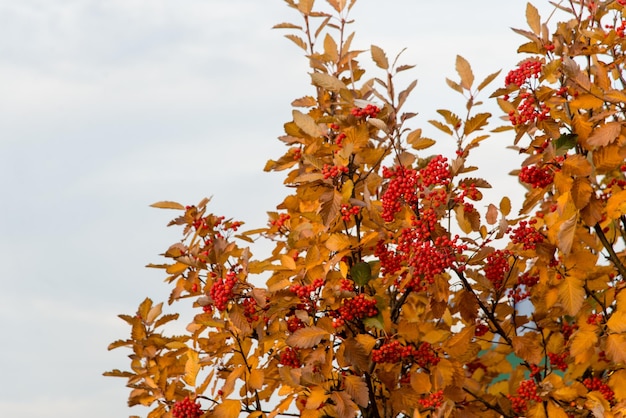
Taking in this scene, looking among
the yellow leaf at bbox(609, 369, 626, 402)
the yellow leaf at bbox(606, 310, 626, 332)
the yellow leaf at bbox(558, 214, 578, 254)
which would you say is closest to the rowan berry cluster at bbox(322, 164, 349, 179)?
the yellow leaf at bbox(558, 214, 578, 254)

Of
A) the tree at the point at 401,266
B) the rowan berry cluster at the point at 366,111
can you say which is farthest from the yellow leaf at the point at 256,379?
the rowan berry cluster at the point at 366,111

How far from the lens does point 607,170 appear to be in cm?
427

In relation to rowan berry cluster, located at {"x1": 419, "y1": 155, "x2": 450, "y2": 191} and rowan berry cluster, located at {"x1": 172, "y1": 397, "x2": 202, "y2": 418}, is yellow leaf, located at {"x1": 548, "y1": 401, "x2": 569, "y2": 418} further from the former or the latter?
rowan berry cluster, located at {"x1": 172, "y1": 397, "x2": 202, "y2": 418}

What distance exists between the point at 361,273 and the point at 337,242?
0.68 ft

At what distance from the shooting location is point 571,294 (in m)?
4.27

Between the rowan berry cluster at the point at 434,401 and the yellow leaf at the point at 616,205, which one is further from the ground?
the yellow leaf at the point at 616,205

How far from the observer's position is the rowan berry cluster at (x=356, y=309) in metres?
3.98

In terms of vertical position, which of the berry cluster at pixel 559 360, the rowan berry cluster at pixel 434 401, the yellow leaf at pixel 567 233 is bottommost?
the rowan berry cluster at pixel 434 401

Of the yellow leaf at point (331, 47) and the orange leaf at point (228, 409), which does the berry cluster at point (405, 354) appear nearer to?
the orange leaf at point (228, 409)

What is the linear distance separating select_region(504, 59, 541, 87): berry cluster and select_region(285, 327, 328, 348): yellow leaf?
5.85ft

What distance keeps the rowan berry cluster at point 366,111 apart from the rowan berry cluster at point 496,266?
3.31 ft

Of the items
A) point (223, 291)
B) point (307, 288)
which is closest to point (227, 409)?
point (223, 291)

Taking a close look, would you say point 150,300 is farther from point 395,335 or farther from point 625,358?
point 625,358

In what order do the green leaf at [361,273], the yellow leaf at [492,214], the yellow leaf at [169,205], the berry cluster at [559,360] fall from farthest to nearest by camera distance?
the berry cluster at [559,360] < the yellow leaf at [492,214] < the yellow leaf at [169,205] < the green leaf at [361,273]
